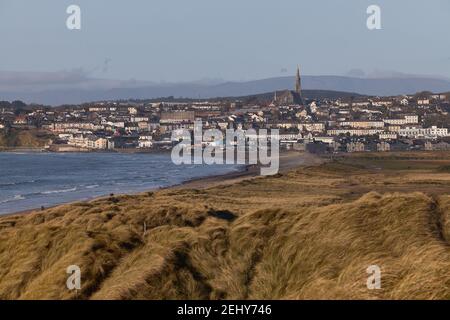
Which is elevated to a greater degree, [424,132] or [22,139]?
[424,132]

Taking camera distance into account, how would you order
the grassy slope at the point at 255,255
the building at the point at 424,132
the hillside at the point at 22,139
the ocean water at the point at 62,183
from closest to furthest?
the grassy slope at the point at 255,255, the ocean water at the point at 62,183, the building at the point at 424,132, the hillside at the point at 22,139

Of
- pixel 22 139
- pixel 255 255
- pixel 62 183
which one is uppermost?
pixel 255 255

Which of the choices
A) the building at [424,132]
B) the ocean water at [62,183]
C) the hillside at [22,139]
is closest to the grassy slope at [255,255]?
the ocean water at [62,183]

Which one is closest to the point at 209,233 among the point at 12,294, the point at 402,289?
the point at 12,294

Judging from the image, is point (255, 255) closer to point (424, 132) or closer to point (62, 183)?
point (62, 183)

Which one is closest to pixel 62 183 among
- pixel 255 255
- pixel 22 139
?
pixel 255 255

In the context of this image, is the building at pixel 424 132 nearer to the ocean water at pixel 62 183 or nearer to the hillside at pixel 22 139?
the hillside at pixel 22 139

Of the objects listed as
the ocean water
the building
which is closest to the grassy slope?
the ocean water

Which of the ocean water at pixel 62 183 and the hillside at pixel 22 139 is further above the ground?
the ocean water at pixel 62 183

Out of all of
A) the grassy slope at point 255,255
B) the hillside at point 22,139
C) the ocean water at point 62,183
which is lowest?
the hillside at point 22,139

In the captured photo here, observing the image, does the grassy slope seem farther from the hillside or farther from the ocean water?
the hillside

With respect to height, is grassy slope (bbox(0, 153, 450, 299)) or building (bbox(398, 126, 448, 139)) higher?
grassy slope (bbox(0, 153, 450, 299))

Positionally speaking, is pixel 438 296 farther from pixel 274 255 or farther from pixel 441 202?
pixel 441 202
